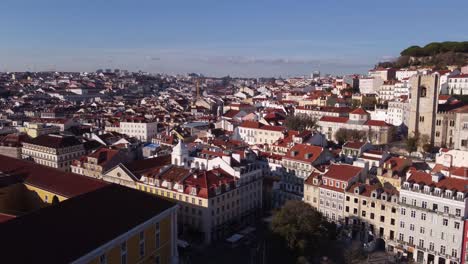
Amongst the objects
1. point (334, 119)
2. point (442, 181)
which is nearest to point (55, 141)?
point (334, 119)

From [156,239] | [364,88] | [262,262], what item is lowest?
[262,262]

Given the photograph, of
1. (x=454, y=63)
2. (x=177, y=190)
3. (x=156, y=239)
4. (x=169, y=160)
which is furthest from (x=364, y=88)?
(x=156, y=239)

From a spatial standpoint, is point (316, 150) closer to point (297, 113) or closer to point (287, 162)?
point (287, 162)

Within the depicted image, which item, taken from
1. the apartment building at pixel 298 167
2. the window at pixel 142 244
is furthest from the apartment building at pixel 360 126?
the window at pixel 142 244

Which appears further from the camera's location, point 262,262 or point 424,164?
point 424,164

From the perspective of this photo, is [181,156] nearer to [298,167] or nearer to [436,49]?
[298,167]

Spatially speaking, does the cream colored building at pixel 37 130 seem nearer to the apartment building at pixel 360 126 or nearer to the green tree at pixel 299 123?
the green tree at pixel 299 123

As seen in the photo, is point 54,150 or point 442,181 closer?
point 442,181
